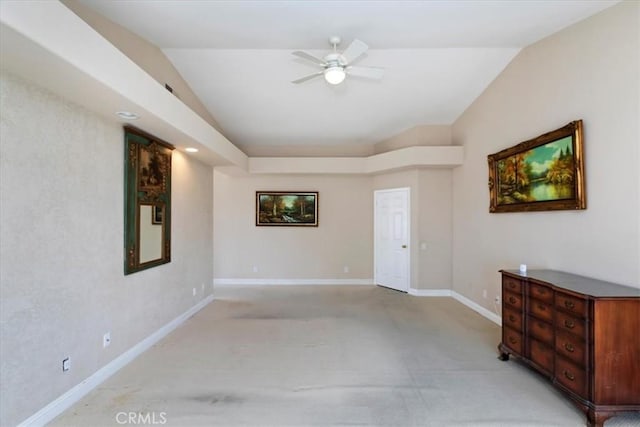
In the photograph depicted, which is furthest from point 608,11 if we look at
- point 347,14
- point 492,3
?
point 347,14

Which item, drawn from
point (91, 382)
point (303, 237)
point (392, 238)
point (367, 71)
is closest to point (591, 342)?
point (367, 71)

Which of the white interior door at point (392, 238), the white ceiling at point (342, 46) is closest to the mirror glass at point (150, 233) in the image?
the white ceiling at point (342, 46)

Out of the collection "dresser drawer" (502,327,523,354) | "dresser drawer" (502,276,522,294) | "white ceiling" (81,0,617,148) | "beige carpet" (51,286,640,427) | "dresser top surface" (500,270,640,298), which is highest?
"white ceiling" (81,0,617,148)

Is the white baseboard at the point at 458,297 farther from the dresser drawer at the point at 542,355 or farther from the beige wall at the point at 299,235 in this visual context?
the dresser drawer at the point at 542,355

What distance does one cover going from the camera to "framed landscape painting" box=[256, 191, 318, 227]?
6664 mm

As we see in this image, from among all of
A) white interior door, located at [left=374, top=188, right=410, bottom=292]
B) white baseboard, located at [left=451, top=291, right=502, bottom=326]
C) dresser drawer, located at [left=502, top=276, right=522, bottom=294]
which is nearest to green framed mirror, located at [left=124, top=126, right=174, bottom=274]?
dresser drawer, located at [left=502, top=276, right=522, bottom=294]

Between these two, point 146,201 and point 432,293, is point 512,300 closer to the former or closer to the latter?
point 432,293

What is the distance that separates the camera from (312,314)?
15.0ft

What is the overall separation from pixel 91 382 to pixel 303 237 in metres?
4.55

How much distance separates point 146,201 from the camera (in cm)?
335

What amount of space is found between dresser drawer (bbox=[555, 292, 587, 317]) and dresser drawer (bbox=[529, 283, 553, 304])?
80 mm

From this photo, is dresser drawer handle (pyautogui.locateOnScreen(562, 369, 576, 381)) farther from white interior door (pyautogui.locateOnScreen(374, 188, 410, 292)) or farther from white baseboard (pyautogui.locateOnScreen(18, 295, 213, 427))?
white baseboard (pyautogui.locateOnScreen(18, 295, 213, 427))

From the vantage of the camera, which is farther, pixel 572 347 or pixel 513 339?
pixel 513 339

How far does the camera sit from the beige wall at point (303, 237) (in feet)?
21.9
